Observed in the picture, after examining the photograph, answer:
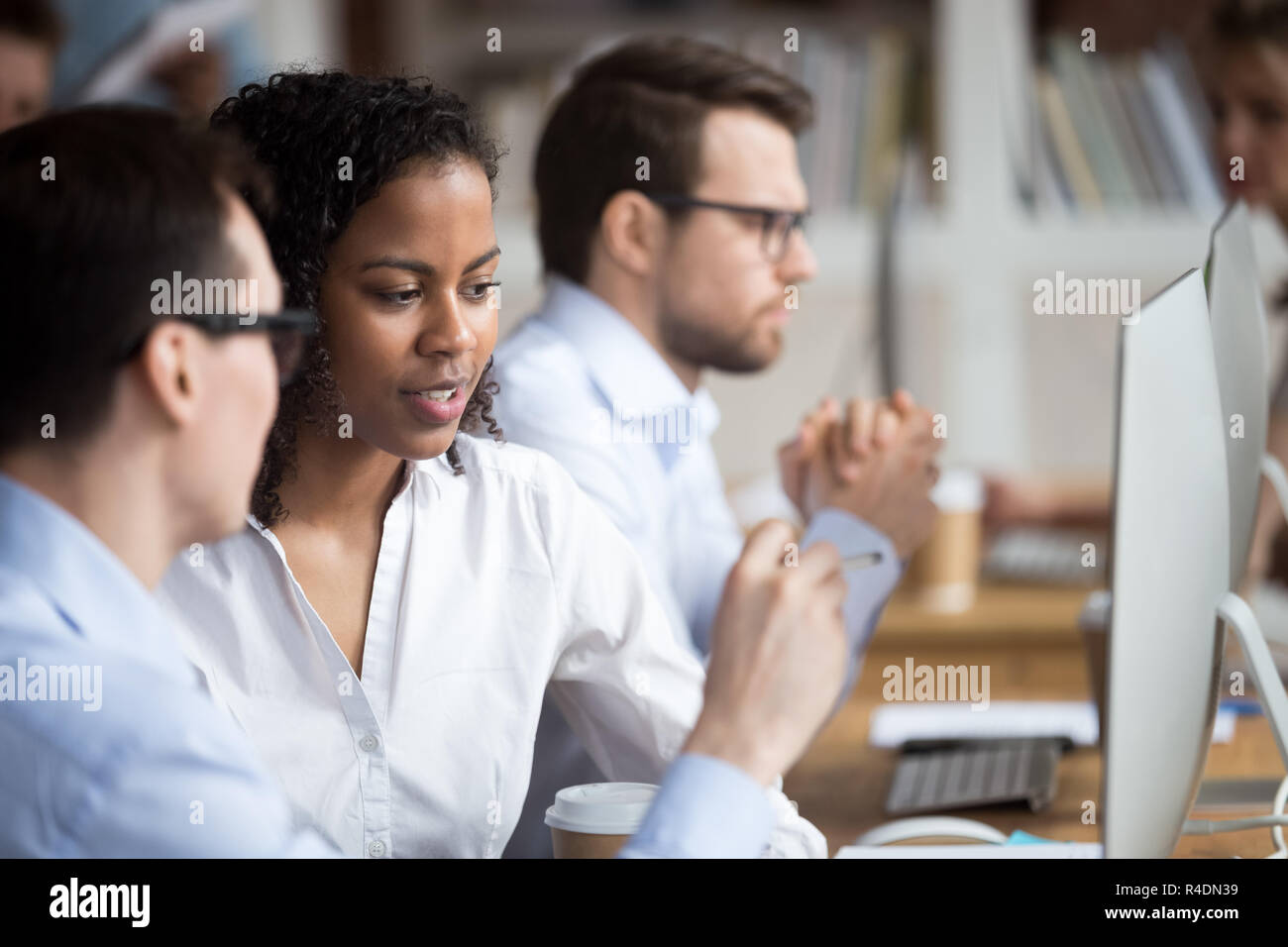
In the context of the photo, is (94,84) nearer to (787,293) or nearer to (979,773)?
(787,293)

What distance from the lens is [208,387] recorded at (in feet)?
2.02

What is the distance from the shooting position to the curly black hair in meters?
0.71

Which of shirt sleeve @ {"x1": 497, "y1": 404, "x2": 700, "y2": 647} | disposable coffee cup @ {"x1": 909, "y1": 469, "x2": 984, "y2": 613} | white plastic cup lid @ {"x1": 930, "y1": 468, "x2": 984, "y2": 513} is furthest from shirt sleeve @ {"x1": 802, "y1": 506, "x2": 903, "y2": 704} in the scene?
disposable coffee cup @ {"x1": 909, "y1": 469, "x2": 984, "y2": 613}

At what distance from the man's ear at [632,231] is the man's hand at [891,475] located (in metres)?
0.24

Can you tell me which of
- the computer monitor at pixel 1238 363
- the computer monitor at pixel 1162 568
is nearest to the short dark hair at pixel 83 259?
the computer monitor at pixel 1162 568

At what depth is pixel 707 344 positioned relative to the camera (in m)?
1.07

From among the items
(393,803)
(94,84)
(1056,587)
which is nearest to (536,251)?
(393,803)

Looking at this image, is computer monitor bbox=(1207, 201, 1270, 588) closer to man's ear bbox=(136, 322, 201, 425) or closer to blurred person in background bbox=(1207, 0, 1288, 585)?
man's ear bbox=(136, 322, 201, 425)

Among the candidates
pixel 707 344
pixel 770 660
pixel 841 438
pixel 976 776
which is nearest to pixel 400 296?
pixel 770 660

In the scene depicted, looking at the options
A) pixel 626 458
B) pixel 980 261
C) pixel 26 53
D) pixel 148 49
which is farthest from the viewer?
pixel 980 261

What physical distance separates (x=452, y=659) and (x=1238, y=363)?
53 cm

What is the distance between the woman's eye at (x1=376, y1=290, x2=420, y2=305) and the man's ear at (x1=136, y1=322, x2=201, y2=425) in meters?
0.14

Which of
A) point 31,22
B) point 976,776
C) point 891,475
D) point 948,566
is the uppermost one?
point 31,22

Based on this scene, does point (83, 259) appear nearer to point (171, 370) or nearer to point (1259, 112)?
point (171, 370)
